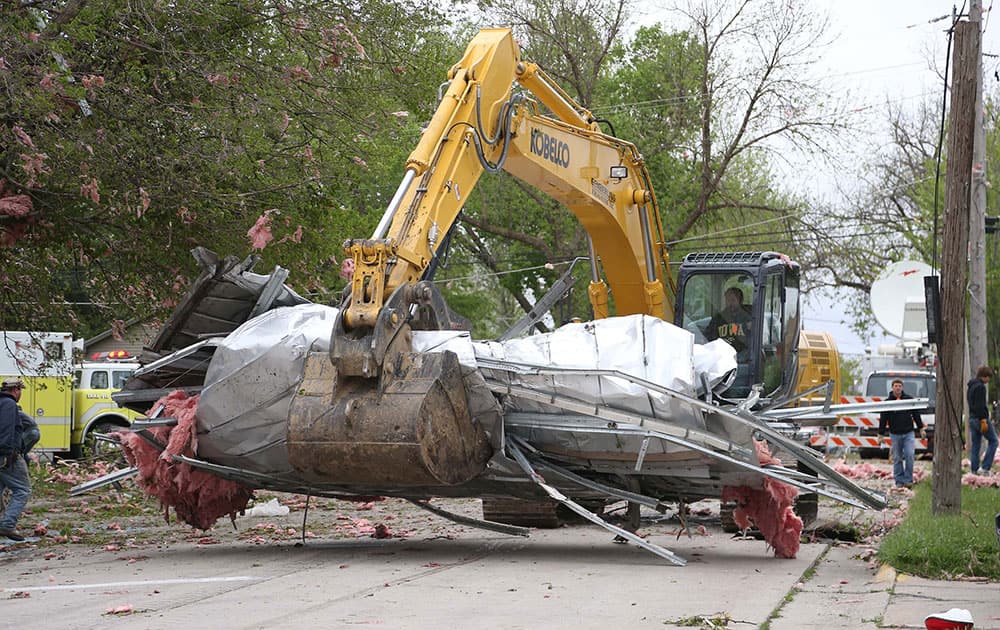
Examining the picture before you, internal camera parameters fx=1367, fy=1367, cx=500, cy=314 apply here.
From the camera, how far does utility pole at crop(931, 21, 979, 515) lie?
1327 centimetres

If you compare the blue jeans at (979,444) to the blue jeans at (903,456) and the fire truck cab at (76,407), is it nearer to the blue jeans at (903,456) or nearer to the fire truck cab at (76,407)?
the blue jeans at (903,456)

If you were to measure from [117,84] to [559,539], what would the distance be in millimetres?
7063

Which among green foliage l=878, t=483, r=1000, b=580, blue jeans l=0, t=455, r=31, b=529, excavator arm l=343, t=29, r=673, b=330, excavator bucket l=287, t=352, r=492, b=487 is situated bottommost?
green foliage l=878, t=483, r=1000, b=580

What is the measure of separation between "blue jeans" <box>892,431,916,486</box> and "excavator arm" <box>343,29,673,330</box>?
6020mm

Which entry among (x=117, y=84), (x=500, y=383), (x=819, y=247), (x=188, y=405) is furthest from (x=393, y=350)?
(x=819, y=247)

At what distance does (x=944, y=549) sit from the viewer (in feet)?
36.4

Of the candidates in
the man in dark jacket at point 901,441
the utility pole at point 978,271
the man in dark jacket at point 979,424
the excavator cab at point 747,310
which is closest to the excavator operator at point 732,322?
the excavator cab at point 747,310

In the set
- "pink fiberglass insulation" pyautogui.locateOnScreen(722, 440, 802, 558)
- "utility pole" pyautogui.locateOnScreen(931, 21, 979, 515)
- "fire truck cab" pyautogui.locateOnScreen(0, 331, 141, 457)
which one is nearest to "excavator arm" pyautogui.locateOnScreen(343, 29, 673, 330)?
"pink fiberglass insulation" pyautogui.locateOnScreen(722, 440, 802, 558)

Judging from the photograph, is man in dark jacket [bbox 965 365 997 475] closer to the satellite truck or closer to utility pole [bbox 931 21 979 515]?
the satellite truck

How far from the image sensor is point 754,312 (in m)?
15.4

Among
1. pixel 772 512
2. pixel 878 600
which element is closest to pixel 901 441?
pixel 772 512

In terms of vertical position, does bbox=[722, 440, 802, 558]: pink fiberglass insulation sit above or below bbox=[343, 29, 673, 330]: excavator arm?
below

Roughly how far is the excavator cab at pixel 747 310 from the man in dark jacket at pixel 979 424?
8571 mm

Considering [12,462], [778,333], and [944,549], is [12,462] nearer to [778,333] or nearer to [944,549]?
[778,333]
